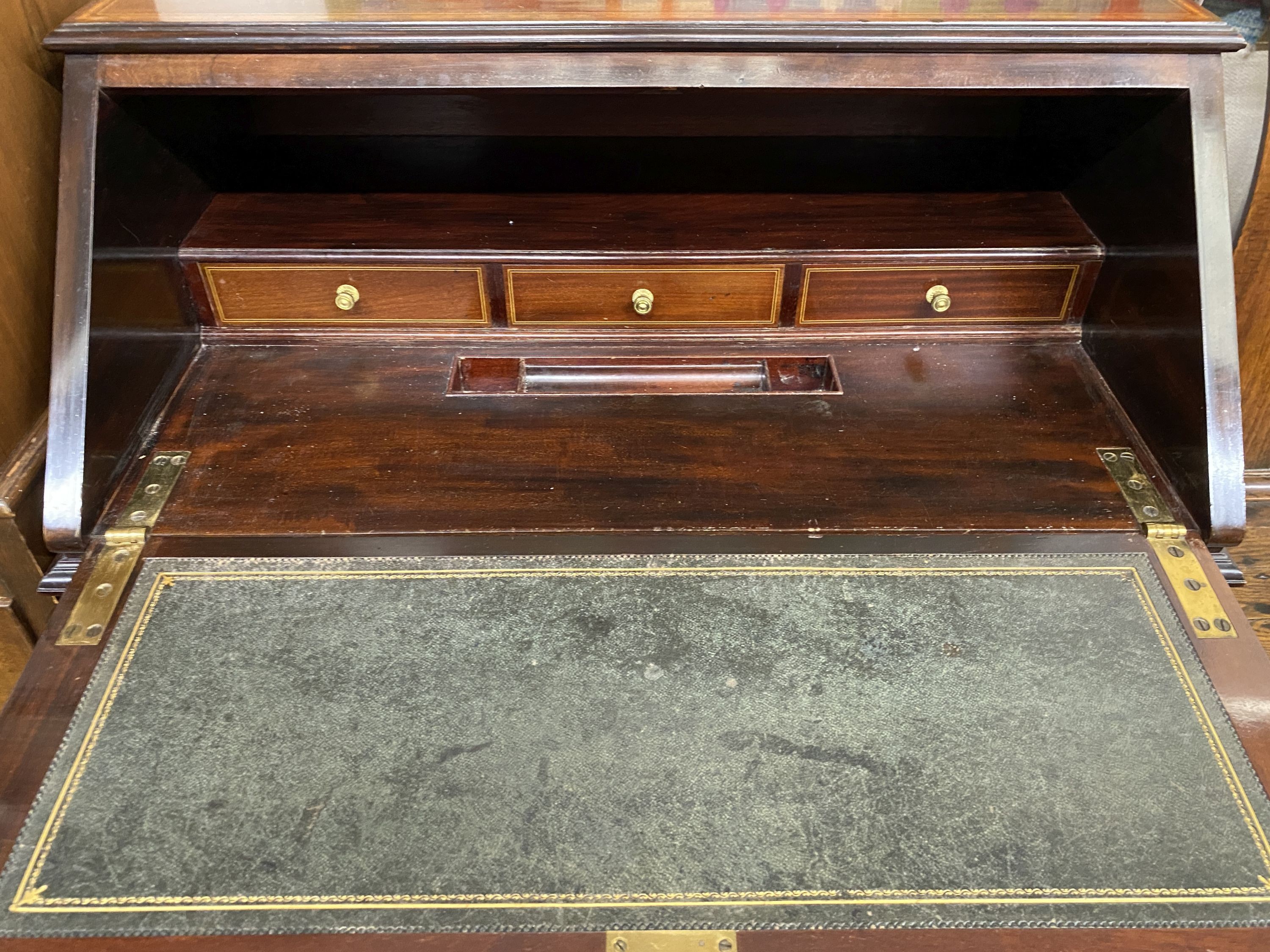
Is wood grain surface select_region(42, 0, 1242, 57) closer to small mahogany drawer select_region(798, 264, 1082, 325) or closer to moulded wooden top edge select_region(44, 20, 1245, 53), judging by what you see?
moulded wooden top edge select_region(44, 20, 1245, 53)

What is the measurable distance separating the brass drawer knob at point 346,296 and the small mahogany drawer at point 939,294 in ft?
2.12

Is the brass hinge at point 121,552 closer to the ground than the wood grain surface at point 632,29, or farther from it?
closer to the ground

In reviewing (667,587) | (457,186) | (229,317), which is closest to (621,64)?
(457,186)

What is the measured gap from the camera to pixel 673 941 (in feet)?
2.45

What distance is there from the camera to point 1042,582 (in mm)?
1027

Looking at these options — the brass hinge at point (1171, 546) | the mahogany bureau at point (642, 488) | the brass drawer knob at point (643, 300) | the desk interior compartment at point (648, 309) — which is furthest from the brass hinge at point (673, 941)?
the brass drawer knob at point (643, 300)

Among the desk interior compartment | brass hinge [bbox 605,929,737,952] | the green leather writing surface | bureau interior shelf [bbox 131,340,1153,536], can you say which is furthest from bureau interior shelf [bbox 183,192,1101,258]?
brass hinge [bbox 605,929,737,952]

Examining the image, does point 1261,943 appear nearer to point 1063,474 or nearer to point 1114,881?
point 1114,881

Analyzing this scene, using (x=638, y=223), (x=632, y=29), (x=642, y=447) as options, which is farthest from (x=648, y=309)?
(x=632, y=29)

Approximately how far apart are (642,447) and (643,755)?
1.45 ft

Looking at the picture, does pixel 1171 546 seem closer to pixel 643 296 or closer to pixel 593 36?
pixel 643 296

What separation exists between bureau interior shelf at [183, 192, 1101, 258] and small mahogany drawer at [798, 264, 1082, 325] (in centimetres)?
3

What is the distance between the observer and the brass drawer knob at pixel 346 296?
1.31 meters

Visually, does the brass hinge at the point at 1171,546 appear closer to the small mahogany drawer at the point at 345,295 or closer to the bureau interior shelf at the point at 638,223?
the bureau interior shelf at the point at 638,223
